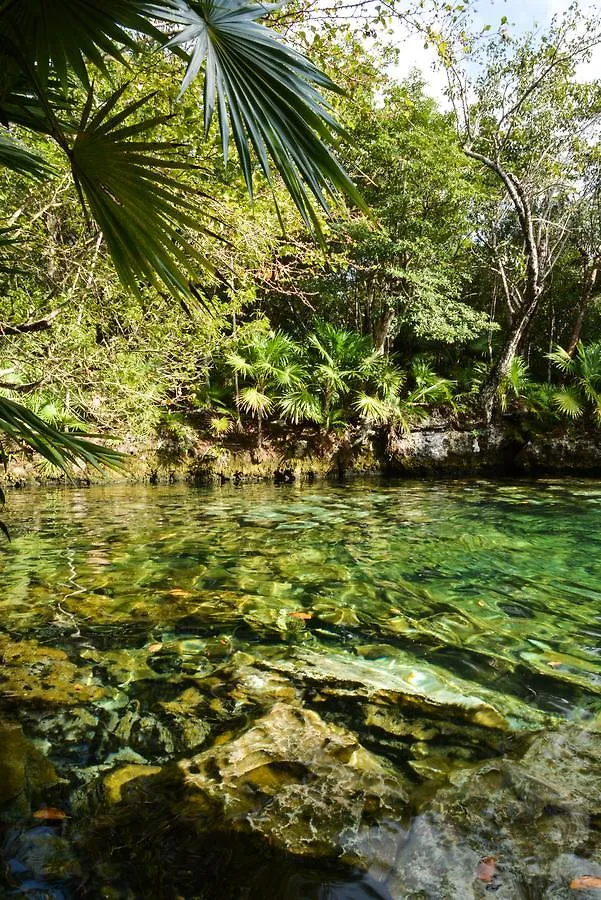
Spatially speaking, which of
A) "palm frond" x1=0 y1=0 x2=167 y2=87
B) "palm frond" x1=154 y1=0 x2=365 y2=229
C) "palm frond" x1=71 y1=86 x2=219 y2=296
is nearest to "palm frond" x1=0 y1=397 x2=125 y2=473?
"palm frond" x1=71 y1=86 x2=219 y2=296

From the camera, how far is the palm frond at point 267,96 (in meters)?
1.75

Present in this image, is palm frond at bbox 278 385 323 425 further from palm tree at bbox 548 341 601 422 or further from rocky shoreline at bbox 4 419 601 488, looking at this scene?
palm tree at bbox 548 341 601 422

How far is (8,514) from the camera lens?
274 inches

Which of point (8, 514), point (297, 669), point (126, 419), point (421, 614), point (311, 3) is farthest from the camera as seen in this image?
point (126, 419)

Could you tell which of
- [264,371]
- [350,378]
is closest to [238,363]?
[264,371]

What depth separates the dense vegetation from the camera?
1805 millimetres

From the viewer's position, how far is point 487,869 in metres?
1.40

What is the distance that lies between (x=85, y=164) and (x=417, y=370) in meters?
12.5

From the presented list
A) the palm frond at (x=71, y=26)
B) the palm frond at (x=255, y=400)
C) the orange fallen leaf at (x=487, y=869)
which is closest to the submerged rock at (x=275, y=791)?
the orange fallen leaf at (x=487, y=869)

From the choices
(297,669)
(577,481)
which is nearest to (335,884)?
(297,669)

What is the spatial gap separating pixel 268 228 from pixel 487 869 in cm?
766

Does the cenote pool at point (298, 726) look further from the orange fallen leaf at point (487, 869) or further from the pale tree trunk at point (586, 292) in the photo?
the pale tree trunk at point (586, 292)

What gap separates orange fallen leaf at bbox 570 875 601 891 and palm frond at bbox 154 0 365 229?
197 cm

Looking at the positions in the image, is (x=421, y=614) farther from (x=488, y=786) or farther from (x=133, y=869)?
(x=133, y=869)
